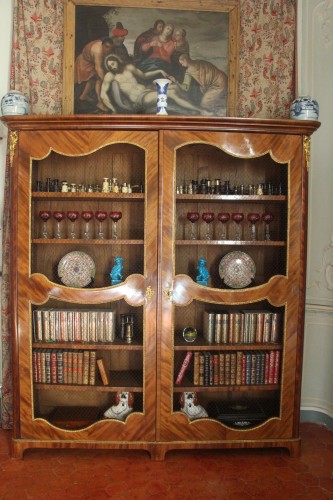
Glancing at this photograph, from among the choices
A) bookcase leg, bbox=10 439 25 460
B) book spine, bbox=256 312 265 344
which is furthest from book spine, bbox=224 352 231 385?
bookcase leg, bbox=10 439 25 460

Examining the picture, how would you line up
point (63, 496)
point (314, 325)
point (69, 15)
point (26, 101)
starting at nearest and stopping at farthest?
point (63, 496) < point (26, 101) < point (69, 15) < point (314, 325)

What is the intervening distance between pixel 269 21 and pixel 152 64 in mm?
940

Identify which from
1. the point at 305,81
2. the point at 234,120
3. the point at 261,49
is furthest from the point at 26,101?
the point at 305,81

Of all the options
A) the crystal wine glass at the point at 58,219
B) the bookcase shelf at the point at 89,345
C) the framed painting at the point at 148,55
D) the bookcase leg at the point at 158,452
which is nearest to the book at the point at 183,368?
the bookcase shelf at the point at 89,345

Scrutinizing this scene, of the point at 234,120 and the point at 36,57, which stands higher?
the point at 36,57

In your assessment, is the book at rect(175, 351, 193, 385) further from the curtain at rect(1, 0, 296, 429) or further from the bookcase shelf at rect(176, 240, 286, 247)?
the curtain at rect(1, 0, 296, 429)

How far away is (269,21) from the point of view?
3.22 meters

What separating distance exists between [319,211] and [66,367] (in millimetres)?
2176

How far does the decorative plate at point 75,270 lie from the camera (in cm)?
295

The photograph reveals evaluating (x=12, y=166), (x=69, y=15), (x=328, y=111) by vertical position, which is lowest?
(x=12, y=166)

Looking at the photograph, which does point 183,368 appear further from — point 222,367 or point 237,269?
point 237,269

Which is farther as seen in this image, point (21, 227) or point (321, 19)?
point (321, 19)

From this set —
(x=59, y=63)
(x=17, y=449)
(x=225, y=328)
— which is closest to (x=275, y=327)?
(x=225, y=328)

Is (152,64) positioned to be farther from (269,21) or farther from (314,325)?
(314,325)
